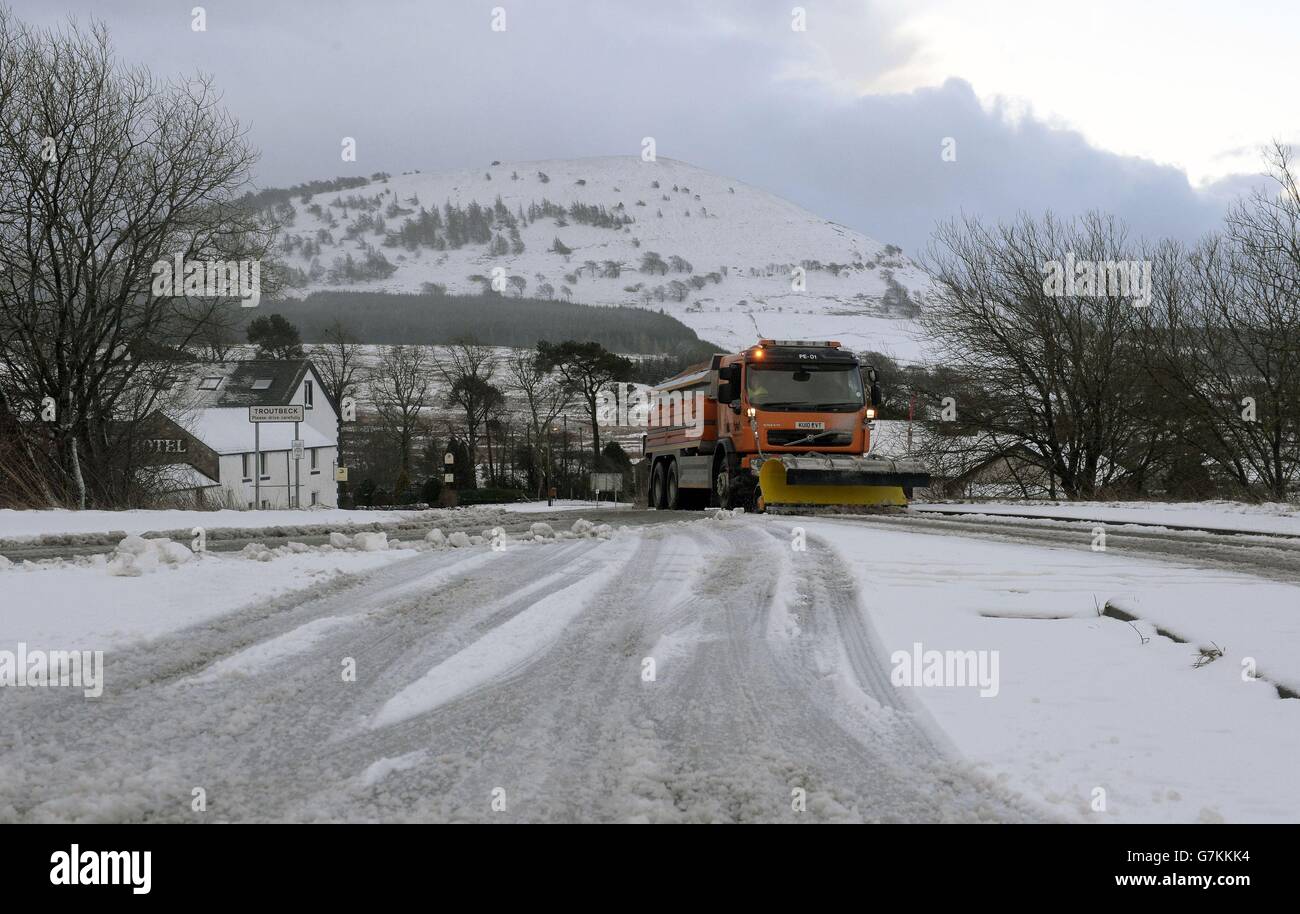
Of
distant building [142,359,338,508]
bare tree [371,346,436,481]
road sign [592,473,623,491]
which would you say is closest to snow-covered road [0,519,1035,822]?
road sign [592,473,623,491]

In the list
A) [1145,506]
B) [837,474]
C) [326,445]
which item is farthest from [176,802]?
[326,445]

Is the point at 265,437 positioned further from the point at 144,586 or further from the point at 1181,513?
the point at 144,586

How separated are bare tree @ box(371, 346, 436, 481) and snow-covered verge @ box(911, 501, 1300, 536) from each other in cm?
5909

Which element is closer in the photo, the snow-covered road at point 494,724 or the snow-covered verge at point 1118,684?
the snow-covered road at point 494,724

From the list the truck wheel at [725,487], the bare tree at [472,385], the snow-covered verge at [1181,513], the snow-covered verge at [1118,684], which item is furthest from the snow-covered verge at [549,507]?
the snow-covered verge at [1118,684]

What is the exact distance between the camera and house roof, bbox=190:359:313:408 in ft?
214

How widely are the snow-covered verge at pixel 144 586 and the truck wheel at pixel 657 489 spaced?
15.6 m

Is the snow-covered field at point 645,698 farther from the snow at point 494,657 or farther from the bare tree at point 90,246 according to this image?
the bare tree at point 90,246

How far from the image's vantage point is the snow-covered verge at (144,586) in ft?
19.1

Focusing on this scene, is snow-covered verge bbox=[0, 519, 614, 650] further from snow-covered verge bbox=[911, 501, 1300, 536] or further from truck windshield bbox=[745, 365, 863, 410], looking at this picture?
truck windshield bbox=[745, 365, 863, 410]

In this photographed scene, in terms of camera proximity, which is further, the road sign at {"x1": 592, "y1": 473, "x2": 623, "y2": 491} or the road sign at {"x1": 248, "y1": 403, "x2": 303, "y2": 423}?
the road sign at {"x1": 592, "y1": 473, "x2": 623, "y2": 491}

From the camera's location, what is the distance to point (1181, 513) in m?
16.3

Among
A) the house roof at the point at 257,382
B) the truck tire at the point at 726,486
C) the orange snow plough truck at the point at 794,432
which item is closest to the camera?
the orange snow plough truck at the point at 794,432

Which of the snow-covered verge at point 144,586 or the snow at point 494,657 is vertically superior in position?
the snow-covered verge at point 144,586
